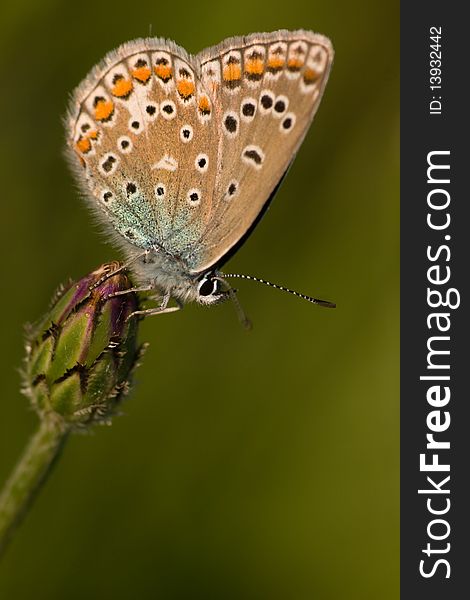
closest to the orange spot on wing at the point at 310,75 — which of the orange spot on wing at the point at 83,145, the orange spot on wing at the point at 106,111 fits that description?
the orange spot on wing at the point at 106,111

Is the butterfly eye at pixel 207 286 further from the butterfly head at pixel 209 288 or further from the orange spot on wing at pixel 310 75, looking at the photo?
the orange spot on wing at pixel 310 75

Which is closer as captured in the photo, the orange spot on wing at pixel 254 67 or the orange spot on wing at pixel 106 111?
the orange spot on wing at pixel 254 67

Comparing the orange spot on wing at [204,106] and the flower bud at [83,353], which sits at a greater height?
the orange spot on wing at [204,106]

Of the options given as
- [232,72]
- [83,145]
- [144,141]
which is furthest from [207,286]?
[232,72]

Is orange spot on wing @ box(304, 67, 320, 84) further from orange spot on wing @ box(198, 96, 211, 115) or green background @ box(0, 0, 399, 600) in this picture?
green background @ box(0, 0, 399, 600)

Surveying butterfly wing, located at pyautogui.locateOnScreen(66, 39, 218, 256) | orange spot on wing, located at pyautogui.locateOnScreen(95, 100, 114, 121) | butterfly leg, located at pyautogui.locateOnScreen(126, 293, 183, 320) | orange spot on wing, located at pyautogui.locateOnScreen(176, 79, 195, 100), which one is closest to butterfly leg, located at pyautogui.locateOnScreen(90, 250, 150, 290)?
butterfly leg, located at pyautogui.locateOnScreen(126, 293, 183, 320)

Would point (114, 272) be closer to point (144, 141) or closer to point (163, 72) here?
point (144, 141)
